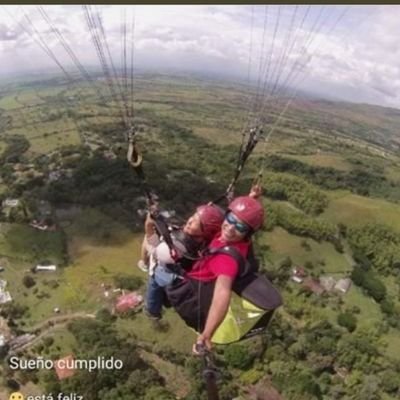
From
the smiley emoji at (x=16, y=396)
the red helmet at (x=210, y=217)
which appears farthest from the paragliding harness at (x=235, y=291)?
the smiley emoji at (x=16, y=396)

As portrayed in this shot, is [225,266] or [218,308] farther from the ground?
[225,266]

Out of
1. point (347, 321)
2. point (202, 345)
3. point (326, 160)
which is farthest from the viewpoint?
point (326, 160)

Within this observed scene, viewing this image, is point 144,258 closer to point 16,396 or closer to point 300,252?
point 16,396

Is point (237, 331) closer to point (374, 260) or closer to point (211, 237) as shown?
point (211, 237)

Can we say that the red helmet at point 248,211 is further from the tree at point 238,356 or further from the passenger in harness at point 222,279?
the tree at point 238,356

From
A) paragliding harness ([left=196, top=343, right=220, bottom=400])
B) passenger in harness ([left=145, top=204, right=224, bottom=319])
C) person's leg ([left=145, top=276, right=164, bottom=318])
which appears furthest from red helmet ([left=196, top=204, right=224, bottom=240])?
paragliding harness ([left=196, top=343, right=220, bottom=400])

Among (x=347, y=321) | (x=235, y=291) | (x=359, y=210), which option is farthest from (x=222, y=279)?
(x=359, y=210)

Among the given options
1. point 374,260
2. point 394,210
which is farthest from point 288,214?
point 394,210

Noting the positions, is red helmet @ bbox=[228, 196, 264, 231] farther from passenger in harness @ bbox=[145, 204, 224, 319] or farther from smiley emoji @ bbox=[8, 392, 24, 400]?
smiley emoji @ bbox=[8, 392, 24, 400]
